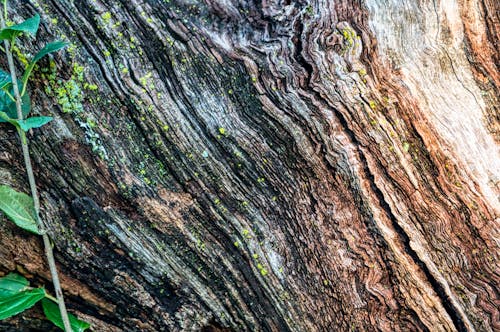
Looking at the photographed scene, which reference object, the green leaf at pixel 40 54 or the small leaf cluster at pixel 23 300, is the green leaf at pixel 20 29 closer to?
the green leaf at pixel 40 54

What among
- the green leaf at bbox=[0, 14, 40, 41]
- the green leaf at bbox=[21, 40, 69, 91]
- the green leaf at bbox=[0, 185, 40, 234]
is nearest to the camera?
the green leaf at bbox=[0, 14, 40, 41]

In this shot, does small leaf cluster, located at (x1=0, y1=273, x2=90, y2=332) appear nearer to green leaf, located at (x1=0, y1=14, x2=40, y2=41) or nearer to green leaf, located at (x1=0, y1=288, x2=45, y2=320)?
green leaf, located at (x1=0, y1=288, x2=45, y2=320)

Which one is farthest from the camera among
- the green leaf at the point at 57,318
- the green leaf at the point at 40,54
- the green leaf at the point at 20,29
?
the green leaf at the point at 57,318

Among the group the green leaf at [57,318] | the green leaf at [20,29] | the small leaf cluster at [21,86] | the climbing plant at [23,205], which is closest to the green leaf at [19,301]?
the climbing plant at [23,205]

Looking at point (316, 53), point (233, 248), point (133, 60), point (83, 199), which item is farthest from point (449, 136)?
point (83, 199)

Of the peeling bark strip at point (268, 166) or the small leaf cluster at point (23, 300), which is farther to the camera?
the peeling bark strip at point (268, 166)

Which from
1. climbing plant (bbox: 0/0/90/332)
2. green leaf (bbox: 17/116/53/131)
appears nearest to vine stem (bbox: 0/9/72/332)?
climbing plant (bbox: 0/0/90/332)

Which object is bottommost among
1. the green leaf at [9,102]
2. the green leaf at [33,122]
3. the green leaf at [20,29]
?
the green leaf at [33,122]

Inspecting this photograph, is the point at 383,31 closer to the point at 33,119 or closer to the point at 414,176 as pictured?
the point at 414,176
